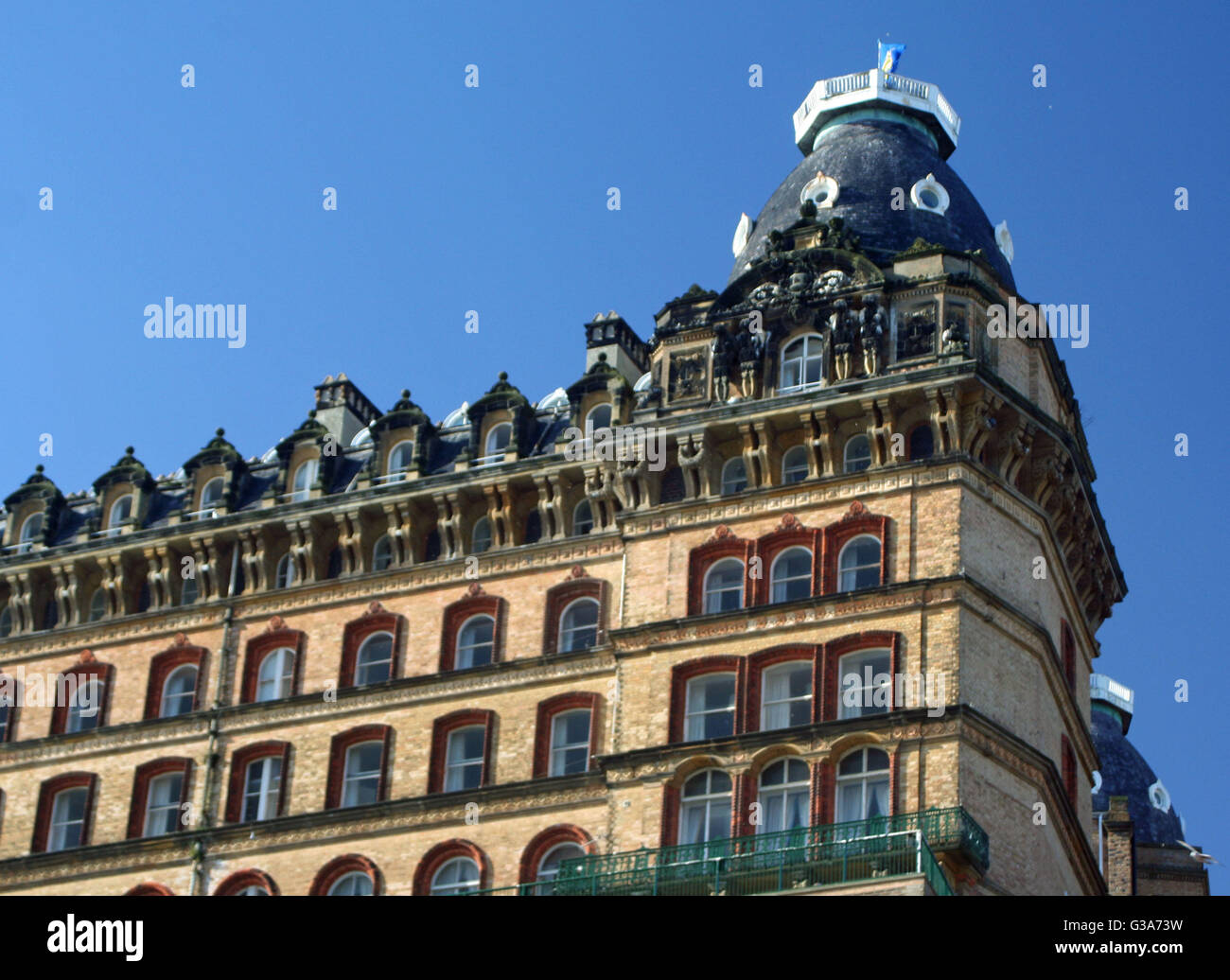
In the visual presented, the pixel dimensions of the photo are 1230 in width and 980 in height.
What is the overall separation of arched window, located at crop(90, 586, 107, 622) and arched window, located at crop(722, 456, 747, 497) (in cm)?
1673

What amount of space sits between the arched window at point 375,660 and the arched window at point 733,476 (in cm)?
892

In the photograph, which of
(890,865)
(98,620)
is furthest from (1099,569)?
(98,620)

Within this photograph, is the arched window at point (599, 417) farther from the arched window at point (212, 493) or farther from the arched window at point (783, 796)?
the arched window at point (783, 796)

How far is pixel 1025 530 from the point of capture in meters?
59.2

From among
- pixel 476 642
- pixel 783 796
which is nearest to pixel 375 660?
pixel 476 642

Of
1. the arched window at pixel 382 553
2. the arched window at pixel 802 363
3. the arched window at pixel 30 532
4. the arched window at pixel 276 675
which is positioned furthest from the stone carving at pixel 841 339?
the arched window at pixel 30 532

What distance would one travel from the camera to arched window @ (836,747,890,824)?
176ft

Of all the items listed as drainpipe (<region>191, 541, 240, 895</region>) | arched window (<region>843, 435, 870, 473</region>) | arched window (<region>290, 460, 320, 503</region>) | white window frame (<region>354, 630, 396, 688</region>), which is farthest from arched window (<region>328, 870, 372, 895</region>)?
arched window (<region>843, 435, 870, 473</region>)

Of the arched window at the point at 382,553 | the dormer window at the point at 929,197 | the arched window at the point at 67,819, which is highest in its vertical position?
the dormer window at the point at 929,197

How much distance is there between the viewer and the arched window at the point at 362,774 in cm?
6025

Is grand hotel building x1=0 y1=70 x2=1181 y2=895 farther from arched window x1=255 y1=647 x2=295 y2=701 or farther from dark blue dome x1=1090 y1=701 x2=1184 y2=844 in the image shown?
dark blue dome x1=1090 y1=701 x2=1184 y2=844

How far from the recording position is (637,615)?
5853cm
